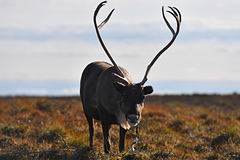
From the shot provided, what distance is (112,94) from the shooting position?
7023 mm

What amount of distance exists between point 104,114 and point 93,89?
93 cm

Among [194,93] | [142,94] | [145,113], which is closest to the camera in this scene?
[142,94]

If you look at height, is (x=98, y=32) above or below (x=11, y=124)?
above

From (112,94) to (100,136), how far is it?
333 centimetres

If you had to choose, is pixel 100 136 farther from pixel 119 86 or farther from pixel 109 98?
pixel 119 86

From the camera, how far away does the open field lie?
8172 mm

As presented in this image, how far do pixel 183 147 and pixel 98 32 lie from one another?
4288 millimetres

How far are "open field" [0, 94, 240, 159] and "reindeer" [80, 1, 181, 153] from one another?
2.24ft

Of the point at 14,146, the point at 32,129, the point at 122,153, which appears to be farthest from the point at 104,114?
the point at 32,129

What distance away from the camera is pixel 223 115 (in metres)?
15.0

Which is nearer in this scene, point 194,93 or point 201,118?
point 201,118

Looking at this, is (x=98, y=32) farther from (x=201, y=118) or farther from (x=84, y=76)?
(x=201, y=118)

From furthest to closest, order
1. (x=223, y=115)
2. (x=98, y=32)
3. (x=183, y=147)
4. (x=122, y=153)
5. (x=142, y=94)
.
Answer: (x=223, y=115) → (x=183, y=147) → (x=98, y=32) → (x=122, y=153) → (x=142, y=94)

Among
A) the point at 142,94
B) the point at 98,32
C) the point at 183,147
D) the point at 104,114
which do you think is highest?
the point at 98,32
